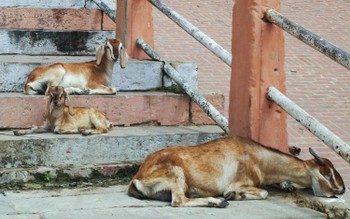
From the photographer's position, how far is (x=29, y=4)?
11.3 meters

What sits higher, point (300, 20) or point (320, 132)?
point (300, 20)

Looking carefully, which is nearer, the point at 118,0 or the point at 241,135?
the point at 241,135

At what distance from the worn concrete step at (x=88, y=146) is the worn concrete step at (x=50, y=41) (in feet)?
7.02

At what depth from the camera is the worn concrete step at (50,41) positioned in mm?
10422

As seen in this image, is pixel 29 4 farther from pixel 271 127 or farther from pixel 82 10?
pixel 271 127

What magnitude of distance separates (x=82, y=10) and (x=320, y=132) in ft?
16.2

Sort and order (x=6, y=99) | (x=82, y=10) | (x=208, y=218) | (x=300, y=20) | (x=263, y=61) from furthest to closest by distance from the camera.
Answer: (x=300, y=20)
(x=82, y=10)
(x=6, y=99)
(x=263, y=61)
(x=208, y=218)

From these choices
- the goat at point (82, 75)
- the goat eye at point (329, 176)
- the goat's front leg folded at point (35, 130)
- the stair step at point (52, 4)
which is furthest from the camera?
the stair step at point (52, 4)

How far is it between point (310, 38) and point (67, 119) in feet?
8.39

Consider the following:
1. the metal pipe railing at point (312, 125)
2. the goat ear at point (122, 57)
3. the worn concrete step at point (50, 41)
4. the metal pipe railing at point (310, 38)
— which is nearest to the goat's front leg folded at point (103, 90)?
the goat ear at point (122, 57)

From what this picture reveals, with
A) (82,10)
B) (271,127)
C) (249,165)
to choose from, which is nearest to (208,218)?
(249,165)

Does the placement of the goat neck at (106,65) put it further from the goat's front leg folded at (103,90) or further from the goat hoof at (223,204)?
the goat hoof at (223,204)

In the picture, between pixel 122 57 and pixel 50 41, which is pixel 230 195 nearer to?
pixel 122 57

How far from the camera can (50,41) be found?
10.6 m
